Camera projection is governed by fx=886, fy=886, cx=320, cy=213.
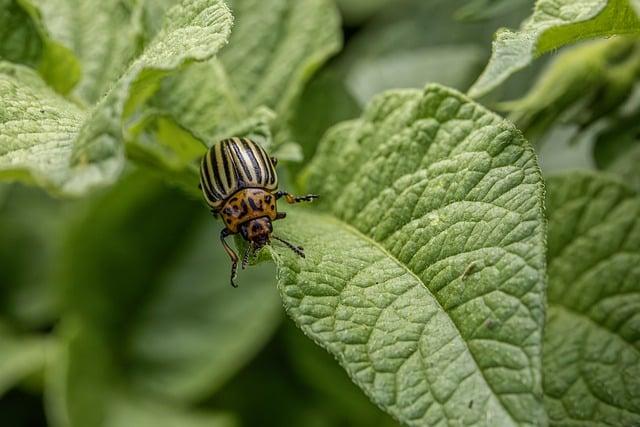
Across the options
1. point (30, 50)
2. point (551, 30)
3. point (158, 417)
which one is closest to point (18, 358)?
point (158, 417)

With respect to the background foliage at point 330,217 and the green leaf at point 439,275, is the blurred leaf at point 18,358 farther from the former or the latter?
the green leaf at point 439,275

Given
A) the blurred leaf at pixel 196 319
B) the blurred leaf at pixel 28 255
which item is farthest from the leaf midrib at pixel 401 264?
the blurred leaf at pixel 28 255

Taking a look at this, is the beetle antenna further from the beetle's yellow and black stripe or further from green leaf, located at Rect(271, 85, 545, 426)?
the beetle's yellow and black stripe

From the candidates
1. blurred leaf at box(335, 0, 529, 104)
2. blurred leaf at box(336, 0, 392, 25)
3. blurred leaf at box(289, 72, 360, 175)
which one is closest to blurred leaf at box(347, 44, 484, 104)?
blurred leaf at box(335, 0, 529, 104)

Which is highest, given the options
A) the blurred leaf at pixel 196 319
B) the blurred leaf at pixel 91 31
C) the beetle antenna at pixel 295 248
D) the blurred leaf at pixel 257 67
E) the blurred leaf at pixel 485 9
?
the blurred leaf at pixel 91 31

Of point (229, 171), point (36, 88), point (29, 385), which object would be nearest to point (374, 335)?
point (229, 171)

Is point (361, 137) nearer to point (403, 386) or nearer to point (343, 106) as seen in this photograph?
point (343, 106)
